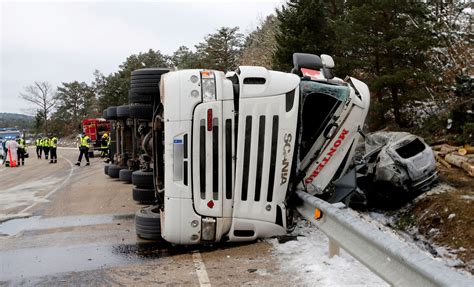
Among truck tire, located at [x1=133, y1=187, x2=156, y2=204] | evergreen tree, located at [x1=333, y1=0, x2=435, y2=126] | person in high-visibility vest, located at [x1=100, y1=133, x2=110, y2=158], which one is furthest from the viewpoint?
person in high-visibility vest, located at [x1=100, y1=133, x2=110, y2=158]

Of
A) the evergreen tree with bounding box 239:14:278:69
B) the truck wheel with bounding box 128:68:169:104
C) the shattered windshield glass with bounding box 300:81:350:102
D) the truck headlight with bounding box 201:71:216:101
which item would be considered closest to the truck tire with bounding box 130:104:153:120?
the truck wheel with bounding box 128:68:169:104

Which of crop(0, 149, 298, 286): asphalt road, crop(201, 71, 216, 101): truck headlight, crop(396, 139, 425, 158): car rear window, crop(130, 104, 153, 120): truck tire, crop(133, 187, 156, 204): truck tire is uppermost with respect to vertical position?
crop(201, 71, 216, 101): truck headlight

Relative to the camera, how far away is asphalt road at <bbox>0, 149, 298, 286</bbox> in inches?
165

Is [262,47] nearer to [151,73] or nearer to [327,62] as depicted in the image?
[327,62]

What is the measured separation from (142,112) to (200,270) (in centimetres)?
Answer: 366

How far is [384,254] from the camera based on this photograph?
293cm

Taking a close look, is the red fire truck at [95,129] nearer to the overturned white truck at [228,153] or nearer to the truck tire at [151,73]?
the truck tire at [151,73]

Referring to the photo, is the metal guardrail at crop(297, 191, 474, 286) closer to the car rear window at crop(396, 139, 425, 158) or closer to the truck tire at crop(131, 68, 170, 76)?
the truck tire at crop(131, 68, 170, 76)

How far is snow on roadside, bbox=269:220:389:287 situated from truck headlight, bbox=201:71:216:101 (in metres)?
1.74

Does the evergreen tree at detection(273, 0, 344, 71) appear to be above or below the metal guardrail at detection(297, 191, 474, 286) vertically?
above

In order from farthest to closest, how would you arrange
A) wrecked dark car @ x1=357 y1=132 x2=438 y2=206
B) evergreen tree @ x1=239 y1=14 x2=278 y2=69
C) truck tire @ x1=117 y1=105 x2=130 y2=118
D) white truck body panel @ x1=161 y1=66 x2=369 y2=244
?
1. evergreen tree @ x1=239 y1=14 x2=278 y2=69
2. truck tire @ x1=117 y1=105 x2=130 y2=118
3. wrecked dark car @ x1=357 y1=132 x2=438 y2=206
4. white truck body panel @ x1=161 y1=66 x2=369 y2=244

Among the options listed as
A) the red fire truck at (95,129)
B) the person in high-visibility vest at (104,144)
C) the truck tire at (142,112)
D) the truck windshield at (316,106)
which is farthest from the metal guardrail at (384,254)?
the red fire truck at (95,129)

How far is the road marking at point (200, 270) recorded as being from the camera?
→ 12.9ft

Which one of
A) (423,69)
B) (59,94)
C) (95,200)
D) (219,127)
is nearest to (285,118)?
(219,127)
